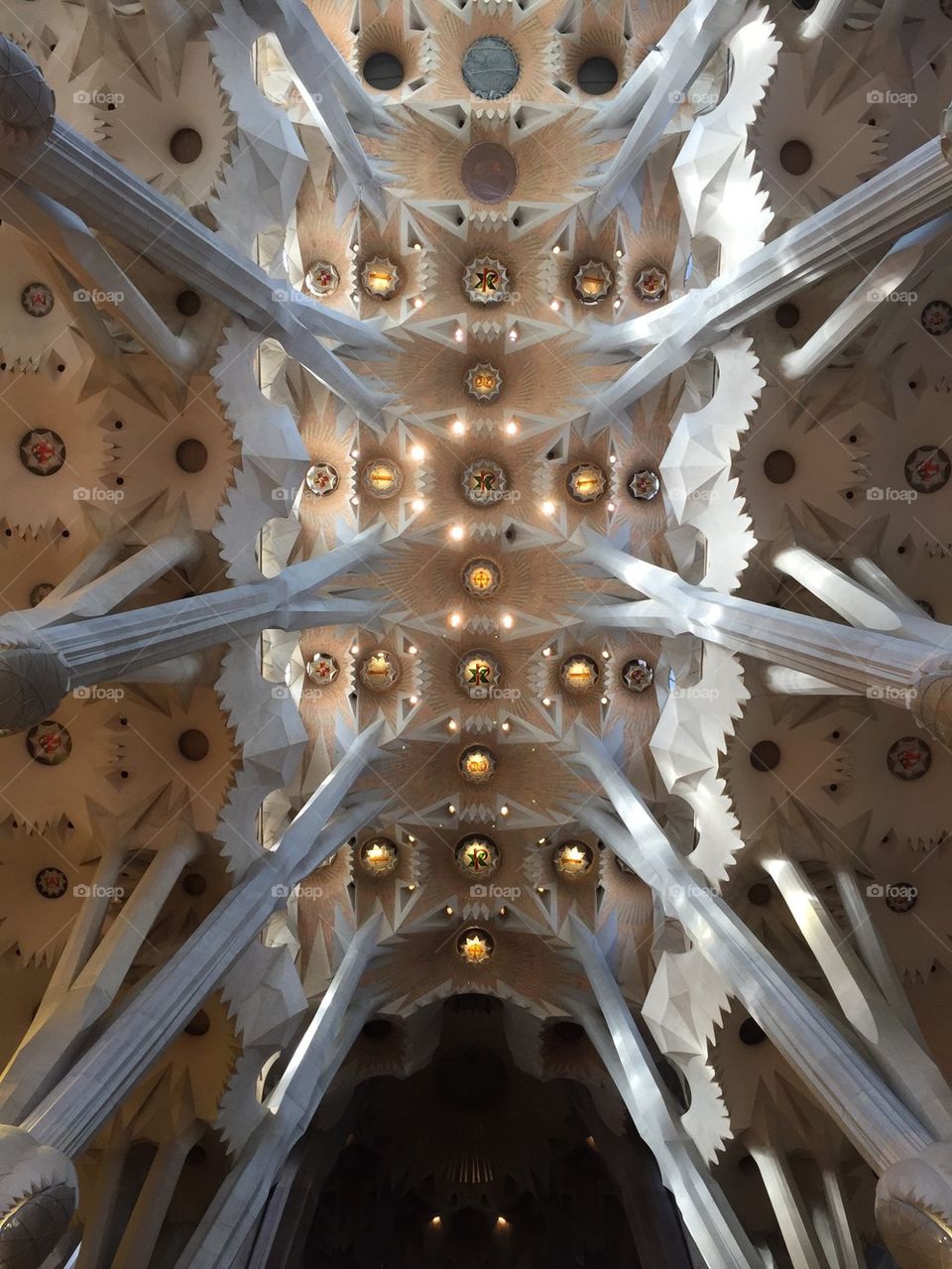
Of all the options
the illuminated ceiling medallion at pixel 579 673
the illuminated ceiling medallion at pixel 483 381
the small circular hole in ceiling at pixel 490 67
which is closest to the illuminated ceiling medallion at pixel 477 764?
the illuminated ceiling medallion at pixel 579 673

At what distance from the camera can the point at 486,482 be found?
1681cm

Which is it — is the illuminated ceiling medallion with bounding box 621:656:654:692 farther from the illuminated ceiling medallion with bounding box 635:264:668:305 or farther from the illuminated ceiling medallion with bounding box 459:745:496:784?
the illuminated ceiling medallion with bounding box 635:264:668:305

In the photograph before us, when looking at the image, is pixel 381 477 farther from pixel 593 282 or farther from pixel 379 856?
pixel 379 856

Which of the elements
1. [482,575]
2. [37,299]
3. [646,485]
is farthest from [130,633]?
[646,485]

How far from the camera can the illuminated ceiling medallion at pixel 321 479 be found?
15.6 m

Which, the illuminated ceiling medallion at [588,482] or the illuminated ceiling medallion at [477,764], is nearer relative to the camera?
the illuminated ceiling medallion at [588,482]

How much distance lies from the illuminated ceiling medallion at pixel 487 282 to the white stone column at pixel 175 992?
7910 millimetres

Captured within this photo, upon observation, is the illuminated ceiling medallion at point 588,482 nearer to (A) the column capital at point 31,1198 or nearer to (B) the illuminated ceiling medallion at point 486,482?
(B) the illuminated ceiling medallion at point 486,482

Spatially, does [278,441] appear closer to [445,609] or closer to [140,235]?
[140,235]

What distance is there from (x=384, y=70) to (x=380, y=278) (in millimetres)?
3131

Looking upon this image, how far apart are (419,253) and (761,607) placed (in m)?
8.87

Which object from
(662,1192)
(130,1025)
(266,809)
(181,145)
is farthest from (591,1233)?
(181,145)

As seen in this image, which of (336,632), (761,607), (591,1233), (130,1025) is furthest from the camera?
(591,1233)

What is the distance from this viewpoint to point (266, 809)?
14.5 m
